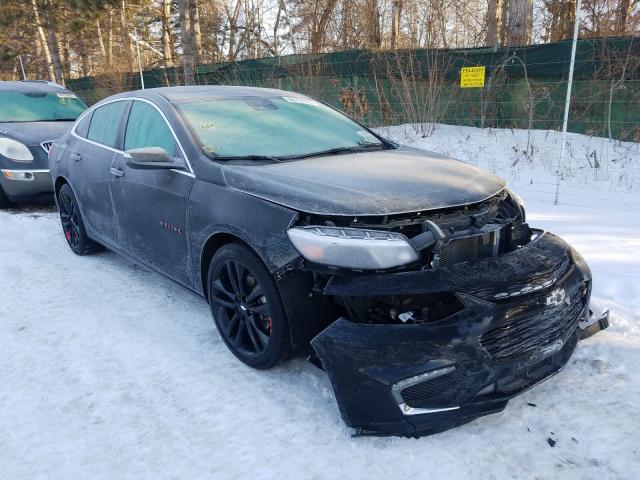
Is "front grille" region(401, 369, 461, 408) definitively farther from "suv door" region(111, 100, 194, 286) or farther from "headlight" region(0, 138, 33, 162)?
"headlight" region(0, 138, 33, 162)

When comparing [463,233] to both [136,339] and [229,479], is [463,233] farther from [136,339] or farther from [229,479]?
[136,339]

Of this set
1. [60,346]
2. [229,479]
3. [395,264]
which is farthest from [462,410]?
[60,346]

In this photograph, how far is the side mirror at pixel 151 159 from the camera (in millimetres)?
3100

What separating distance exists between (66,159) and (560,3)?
50.9ft

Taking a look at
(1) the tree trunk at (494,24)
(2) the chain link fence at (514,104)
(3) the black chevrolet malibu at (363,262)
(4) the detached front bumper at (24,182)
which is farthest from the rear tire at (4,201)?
(1) the tree trunk at (494,24)

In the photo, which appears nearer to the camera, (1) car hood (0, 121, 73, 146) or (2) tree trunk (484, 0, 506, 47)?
(1) car hood (0, 121, 73, 146)

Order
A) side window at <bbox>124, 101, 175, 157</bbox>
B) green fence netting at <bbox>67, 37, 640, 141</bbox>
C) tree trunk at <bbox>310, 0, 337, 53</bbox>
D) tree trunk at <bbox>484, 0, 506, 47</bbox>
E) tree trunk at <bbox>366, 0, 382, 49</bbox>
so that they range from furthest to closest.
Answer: tree trunk at <bbox>310, 0, 337, 53</bbox> → tree trunk at <bbox>366, 0, 382, 49</bbox> → tree trunk at <bbox>484, 0, 506, 47</bbox> → green fence netting at <bbox>67, 37, 640, 141</bbox> → side window at <bbox>124, 101, 175, 157</bbox>

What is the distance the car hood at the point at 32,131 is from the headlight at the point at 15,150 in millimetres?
70

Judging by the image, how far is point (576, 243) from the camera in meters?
4.53

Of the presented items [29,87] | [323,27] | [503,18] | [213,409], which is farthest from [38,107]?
[323,27]

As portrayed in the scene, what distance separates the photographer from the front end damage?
2.10m

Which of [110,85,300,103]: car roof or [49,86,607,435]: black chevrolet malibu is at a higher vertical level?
[110,85,300,103]: car roof

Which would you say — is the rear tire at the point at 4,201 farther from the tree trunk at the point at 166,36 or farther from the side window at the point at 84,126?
the tree trunk at the point at 166,36

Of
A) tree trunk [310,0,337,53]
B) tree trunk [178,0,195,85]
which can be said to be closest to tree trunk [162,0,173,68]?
tree trunk [310,0,337,53]
